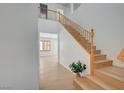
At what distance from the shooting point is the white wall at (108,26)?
418cm

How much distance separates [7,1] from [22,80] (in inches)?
60.2

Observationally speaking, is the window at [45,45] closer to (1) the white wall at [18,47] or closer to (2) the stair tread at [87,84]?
(2) the stair tread at [87,84]

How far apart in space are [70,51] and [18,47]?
373 cm

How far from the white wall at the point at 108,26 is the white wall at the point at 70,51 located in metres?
0.87

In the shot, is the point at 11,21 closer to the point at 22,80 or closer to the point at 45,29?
the point at 22,80

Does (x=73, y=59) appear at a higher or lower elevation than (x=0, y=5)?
lower

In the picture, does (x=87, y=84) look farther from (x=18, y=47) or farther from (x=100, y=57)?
(x=18, y=47)

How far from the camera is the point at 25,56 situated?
256 centimetres

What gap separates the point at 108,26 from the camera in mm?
4617

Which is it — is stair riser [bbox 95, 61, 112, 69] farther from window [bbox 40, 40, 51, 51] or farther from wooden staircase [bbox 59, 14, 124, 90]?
window [bbox 40, 40, 51, 51]

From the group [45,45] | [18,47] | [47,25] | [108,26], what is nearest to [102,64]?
[108,26]

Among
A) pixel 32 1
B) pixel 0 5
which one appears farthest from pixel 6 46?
pixel 32 1

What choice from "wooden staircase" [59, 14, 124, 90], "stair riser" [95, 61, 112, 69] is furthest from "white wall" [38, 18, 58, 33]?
"stair riser" [95, 61, 112, 69]

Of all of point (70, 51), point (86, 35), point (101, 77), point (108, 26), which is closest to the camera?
point (101, 77)
